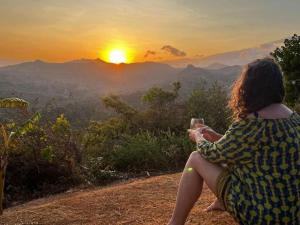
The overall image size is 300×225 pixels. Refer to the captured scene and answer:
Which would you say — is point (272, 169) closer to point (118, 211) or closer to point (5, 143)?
point (118, 211)

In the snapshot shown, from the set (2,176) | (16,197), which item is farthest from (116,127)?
(2,176)

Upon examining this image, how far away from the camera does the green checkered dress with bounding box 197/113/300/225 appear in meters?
2.73

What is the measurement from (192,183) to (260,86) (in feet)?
2.92

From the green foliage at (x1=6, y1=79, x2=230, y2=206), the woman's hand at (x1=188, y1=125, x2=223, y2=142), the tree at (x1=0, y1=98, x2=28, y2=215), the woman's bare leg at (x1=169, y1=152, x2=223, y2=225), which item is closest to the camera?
the woman's bare leg at (x1=169, y1=152, x2=223, y2=225)

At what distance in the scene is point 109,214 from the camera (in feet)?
16.3

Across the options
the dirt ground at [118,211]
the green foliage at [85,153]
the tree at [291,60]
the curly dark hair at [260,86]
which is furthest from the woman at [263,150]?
the tree at [291,60]

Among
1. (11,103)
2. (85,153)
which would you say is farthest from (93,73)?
(11,103)

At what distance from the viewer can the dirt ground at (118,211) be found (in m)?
4.51

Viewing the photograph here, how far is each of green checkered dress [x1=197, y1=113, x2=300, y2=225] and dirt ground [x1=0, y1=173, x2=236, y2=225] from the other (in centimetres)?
126

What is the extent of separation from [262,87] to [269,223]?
0.83 meters

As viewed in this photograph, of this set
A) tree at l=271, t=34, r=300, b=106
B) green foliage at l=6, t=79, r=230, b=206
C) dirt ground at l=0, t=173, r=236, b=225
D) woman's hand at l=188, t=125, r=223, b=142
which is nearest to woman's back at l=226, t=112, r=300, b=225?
woman's hand at l=188, t=125, r=223, b=142

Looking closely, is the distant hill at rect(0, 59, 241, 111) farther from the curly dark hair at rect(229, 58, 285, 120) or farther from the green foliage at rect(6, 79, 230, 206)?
the curly dark hair at rect(229, 58, 285, 120)

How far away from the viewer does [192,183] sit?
322 centimetres

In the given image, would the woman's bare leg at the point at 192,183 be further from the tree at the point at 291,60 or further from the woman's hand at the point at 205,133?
the tree at the point at 291,60
